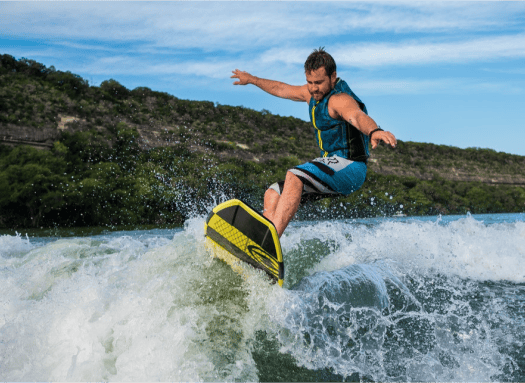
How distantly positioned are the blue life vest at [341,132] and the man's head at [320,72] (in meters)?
0.09

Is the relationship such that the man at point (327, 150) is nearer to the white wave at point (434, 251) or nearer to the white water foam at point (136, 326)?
the white water foam at point (136, 326)

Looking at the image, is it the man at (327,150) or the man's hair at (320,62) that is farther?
the man's hair at (320,62)

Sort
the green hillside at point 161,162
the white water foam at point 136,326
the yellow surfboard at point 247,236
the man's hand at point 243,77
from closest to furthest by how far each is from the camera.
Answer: the white water foam at point 136,326, the yellow surfboard at point 247,236, the man's hand at point 243,77, the green hillside at point 161,162

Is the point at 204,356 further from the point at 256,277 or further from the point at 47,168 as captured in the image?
the point at 47,168

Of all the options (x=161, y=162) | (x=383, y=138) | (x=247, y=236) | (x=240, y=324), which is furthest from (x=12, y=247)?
(x=161, y=162)

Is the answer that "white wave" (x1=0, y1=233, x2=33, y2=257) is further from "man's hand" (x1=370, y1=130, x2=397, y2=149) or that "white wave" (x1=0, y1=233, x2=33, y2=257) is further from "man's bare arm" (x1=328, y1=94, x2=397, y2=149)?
"man's hand" (x1=370, y1=130, x2=397, y2=149)

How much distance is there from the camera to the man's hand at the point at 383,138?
9.04 feet

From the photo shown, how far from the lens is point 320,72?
3490 millimetres

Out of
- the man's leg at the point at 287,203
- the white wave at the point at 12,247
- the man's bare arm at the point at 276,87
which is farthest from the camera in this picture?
the white wave at the point at 12,247

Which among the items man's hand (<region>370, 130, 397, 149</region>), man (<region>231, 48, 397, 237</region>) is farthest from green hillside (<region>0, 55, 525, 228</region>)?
man's hand (<region>370, 130, 397, 149</region>)

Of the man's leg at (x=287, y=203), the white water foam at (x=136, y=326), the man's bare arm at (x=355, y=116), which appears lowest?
the white water foam at (x=136, y=326)

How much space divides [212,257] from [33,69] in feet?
145

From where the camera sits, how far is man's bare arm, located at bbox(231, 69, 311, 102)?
4.14 metres

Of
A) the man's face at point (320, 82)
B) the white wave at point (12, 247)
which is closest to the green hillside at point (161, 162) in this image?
the white wave at point (12, 247)
